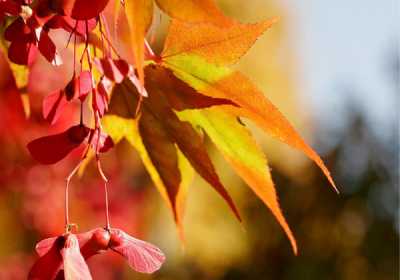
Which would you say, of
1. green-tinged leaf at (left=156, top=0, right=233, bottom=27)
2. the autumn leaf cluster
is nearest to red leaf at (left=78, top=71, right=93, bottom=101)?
the autumn leaf cluster

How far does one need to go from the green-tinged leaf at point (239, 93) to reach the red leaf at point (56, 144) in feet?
0.26

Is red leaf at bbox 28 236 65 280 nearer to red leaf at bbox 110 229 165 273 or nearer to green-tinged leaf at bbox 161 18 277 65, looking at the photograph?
red leaf at bbox 110 229 165 273

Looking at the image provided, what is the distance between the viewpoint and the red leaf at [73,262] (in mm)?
477

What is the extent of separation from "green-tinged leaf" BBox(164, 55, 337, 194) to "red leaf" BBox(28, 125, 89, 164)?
0.26ft

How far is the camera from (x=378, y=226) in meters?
5.84

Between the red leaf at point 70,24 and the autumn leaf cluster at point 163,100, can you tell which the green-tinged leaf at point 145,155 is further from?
the red leaf at point 70,24

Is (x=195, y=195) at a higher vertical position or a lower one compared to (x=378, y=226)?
lower

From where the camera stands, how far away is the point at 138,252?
535mm

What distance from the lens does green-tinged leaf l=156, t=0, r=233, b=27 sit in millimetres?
456

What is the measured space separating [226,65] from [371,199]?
559 centimetres

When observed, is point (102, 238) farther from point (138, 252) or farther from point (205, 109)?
point (205, 109)

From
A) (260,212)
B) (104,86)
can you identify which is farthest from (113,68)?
(260,212)

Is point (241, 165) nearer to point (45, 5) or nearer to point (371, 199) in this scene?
point (45, 5)

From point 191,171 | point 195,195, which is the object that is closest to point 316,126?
point 195,195
